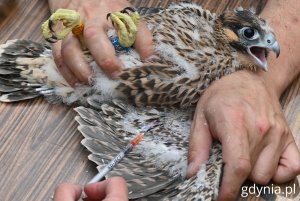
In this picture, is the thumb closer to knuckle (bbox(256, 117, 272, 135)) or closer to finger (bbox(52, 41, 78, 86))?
knuckle (bbox(256, 117, 272, 135))

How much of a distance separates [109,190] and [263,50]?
93 cm

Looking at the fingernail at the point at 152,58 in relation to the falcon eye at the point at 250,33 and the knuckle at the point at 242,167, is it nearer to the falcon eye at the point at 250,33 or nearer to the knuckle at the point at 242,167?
the falcon eye at the point at 250,33

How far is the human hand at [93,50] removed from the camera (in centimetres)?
206

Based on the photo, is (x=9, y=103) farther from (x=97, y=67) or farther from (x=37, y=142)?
(x=97, y=67)

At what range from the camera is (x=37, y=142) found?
2113 millimetres

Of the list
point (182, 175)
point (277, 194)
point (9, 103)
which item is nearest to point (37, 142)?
point (9, 103)

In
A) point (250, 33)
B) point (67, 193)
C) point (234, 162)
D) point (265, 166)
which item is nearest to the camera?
point (67, 193)

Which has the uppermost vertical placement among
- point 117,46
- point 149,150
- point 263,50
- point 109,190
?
point 263,50

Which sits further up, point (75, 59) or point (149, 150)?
point (75, 59)

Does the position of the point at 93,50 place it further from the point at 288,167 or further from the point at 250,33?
the point at 288,167

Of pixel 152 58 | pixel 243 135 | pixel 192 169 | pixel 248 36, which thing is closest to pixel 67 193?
pixel 192 169

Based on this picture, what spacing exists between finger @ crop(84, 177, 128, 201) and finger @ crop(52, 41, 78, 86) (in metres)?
0.68

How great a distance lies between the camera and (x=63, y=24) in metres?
2.13

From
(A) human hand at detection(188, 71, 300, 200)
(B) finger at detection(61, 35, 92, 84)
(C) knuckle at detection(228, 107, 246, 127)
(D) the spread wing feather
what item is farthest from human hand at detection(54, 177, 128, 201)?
(B) finger at detection(61, 35, 92, 84)
